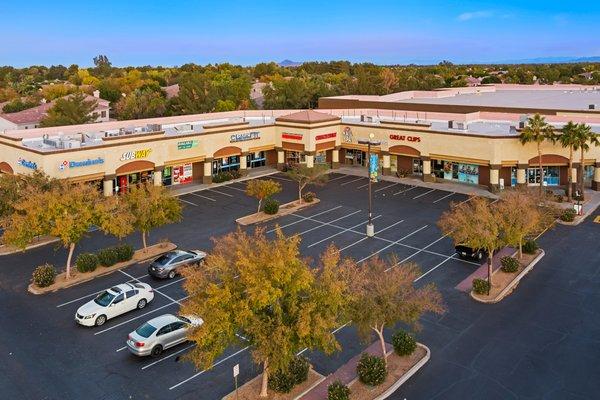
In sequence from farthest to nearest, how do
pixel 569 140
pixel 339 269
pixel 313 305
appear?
pixel 569 140 → pixel 339 269 → pixel 313 305

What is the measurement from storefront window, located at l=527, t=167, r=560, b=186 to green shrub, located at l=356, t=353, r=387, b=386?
3916 cm

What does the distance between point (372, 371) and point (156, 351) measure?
976cm

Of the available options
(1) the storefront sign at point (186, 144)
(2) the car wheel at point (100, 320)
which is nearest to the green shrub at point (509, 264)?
(2) the car wheel at point (100, 320)

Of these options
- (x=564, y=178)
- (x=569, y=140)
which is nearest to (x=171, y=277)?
(x=569, y=140)

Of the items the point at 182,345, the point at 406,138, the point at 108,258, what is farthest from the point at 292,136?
the point at 182,345

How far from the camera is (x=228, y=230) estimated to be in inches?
1638

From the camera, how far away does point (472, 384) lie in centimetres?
2098

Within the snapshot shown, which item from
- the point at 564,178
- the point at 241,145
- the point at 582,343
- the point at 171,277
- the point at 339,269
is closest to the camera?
the point at 339,269

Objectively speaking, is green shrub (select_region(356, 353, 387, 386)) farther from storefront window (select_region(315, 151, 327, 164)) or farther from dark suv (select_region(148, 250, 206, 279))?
storefront window (select_region(315, 151, 327, 164))

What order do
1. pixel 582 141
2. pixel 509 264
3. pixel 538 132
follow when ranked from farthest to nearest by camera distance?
1. pixel 538 132
2. pixel 582 141
3. pixel 509 264

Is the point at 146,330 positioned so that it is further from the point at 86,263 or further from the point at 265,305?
the point at 86,263

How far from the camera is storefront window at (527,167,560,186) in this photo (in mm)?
53500

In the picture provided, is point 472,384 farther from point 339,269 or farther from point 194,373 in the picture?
point 194,373

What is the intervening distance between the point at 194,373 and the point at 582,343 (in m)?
17.5
